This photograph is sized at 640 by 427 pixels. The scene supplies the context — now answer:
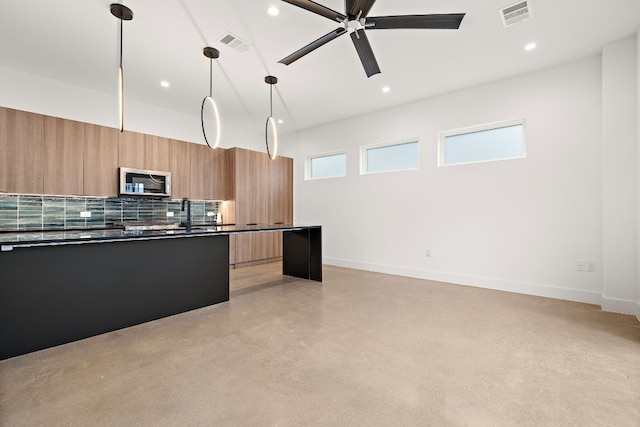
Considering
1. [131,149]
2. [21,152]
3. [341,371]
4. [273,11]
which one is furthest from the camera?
[131,149]

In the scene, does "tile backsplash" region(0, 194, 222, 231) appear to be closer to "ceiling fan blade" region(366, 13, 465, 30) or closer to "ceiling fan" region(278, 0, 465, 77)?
"ceiling fan" region(278, 0, 465, 77)

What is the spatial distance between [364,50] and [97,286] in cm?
315

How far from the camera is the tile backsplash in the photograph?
370 centimetres

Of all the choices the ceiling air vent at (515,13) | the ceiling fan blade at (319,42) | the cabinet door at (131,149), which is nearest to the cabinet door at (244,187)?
the cabinet door at (131,149)

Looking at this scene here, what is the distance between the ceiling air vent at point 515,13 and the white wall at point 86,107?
4463 mm

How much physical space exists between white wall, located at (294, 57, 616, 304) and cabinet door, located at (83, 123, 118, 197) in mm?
3762

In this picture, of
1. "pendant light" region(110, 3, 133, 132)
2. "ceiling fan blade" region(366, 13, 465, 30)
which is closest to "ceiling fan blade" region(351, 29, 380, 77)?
"ceiling fan blade" region(366, 13, 465, 30)

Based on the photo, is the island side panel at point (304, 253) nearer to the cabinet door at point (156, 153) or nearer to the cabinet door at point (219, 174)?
the cabinet door at point (219, 174)

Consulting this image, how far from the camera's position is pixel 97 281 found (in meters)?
2.50

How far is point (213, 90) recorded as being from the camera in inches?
171

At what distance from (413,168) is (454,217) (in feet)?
3.43

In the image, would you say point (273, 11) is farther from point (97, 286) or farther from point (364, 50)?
point (97, 286)

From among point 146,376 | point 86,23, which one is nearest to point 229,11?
point 86,23

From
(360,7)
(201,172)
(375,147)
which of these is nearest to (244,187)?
(201,172)
